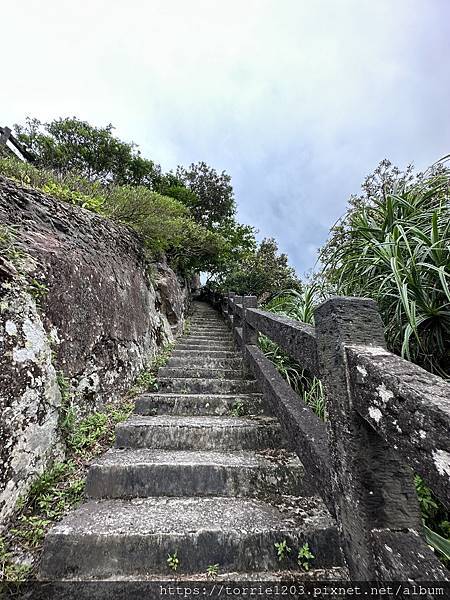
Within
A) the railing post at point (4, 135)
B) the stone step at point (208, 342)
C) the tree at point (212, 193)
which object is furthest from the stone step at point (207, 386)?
the tree at point (212, 193)

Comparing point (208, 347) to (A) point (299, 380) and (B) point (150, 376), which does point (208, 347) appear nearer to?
(B) point (150, 376)

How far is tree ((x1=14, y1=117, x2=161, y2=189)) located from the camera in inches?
251

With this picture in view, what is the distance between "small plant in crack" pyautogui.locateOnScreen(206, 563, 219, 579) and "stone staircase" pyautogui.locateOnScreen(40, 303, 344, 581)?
0.06 ft

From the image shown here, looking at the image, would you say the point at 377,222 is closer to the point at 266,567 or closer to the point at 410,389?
the point at 410,389

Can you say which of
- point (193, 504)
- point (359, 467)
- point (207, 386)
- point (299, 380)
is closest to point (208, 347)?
point (207, 386)

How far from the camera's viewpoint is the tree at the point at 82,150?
251 inches

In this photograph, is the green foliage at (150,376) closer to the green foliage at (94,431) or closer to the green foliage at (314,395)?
the green foliage at (94,431)

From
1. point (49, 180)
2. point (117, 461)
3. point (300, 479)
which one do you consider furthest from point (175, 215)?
point (300, 479)

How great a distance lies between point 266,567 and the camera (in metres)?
1.12

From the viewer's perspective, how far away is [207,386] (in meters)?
2.69

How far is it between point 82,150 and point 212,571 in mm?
8867

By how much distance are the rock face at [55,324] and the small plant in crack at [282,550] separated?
Answer: 1351mm

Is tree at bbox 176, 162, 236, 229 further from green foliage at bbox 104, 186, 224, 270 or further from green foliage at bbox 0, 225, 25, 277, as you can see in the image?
green foliage at bbox 0, 225, 25, 277

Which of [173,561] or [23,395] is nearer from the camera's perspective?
[173,561]
